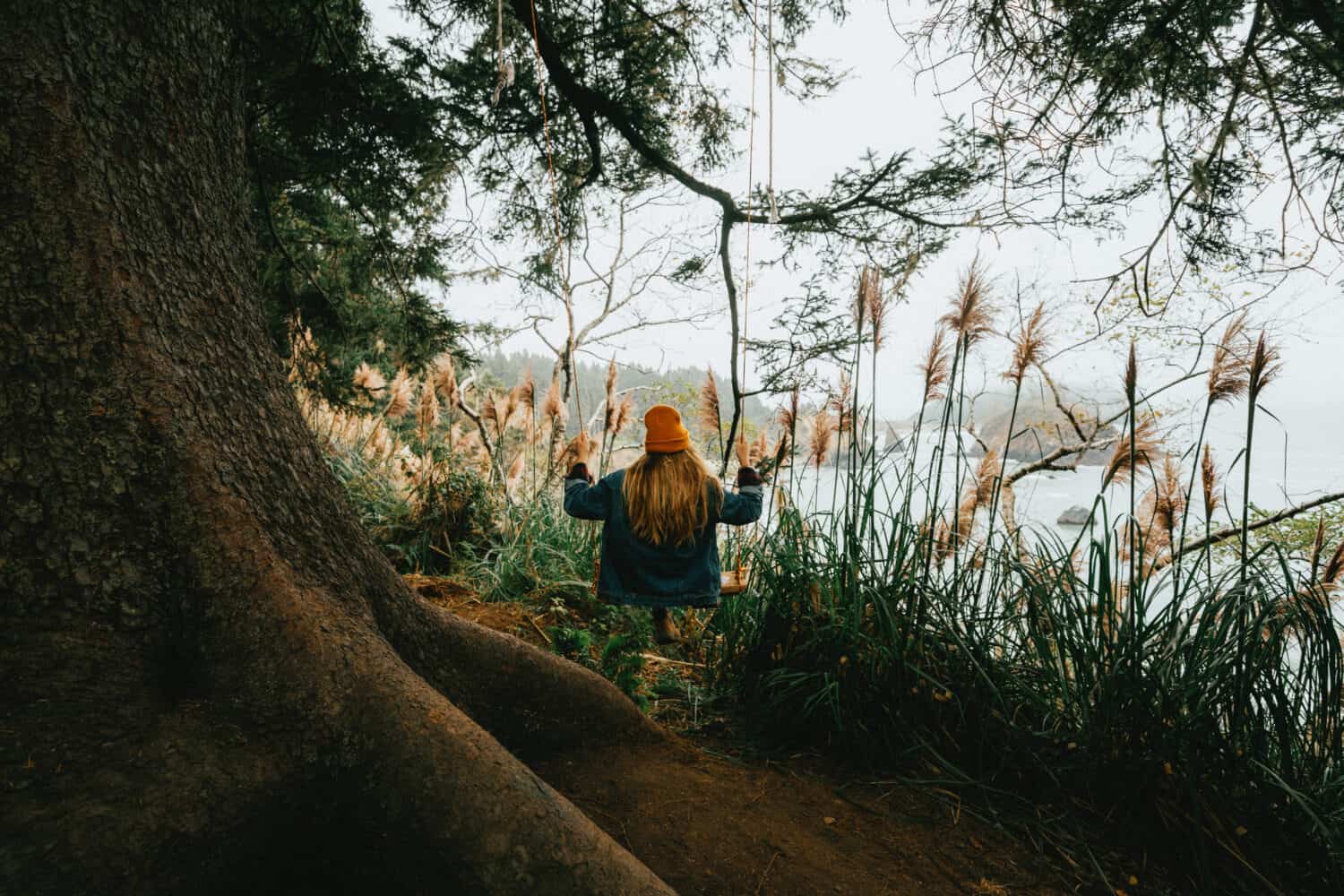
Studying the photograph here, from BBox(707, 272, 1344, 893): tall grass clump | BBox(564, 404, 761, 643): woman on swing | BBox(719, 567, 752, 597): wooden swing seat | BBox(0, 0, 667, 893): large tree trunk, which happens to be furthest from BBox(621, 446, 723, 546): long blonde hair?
BBox(0, 0, 667, 893): large tree trunk

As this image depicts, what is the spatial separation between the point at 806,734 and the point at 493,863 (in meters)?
1.59

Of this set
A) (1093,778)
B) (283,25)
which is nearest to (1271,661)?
(1093,778)

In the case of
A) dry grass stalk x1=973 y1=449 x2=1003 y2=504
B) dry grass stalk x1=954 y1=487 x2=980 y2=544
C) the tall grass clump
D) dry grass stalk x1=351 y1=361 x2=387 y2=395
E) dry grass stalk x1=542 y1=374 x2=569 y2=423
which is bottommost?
the tall grass clump

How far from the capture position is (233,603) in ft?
3.80

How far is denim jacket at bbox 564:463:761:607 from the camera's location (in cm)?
271

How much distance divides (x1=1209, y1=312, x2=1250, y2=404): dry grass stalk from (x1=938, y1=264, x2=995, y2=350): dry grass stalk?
0.76m

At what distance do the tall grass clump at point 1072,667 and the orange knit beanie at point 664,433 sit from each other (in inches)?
25.8

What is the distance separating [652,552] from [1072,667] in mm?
1745

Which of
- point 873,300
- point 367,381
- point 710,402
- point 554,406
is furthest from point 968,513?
point 367,381

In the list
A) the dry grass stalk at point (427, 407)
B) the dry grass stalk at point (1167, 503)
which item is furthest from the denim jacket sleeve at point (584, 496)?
the dry grass stalk at point (427, 407)

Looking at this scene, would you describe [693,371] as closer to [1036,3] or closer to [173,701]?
[1036,3]

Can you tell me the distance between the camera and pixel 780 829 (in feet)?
5.95

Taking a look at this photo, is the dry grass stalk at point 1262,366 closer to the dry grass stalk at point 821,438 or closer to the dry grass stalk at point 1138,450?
the dry grass stalk at point 1138,450

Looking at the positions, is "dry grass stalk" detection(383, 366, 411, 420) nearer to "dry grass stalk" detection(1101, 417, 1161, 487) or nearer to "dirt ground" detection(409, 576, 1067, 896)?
"dirt ground" detection(409, 576, 1067, 896)
